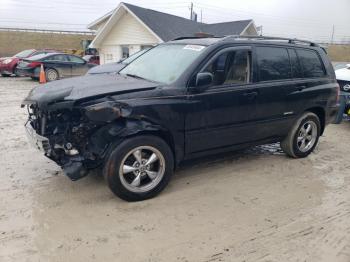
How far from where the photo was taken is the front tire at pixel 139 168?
3930mm

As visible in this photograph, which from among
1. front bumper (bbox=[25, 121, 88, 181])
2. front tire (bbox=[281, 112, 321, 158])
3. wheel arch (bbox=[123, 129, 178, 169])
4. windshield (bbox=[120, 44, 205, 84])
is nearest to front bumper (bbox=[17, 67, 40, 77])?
windshield (bbox=[120, 44, 205, 84])

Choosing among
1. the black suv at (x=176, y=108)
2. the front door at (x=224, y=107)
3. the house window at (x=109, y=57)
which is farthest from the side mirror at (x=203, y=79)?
the house window at (x=109, y=57)

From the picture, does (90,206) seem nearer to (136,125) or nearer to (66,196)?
(66,196)

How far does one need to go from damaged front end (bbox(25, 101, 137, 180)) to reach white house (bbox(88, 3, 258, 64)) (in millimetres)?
16837

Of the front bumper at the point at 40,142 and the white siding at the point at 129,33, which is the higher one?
the white siding at the point at 129,33

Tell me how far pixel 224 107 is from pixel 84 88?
1.83 m

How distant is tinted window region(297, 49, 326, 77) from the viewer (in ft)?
18.8

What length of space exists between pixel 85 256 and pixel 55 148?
4.43ft

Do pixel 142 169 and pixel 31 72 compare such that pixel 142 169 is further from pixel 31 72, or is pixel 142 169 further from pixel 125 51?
pixel 125 51

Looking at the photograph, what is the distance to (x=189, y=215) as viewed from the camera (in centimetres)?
394

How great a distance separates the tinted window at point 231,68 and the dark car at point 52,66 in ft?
46.0

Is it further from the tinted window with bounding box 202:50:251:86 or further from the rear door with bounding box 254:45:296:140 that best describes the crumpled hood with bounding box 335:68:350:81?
the tinted window with bounding box 202:50:251:86

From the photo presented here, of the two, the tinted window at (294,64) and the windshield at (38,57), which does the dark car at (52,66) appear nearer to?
the windshield at (38,57)

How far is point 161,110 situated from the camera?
4.15 metres
